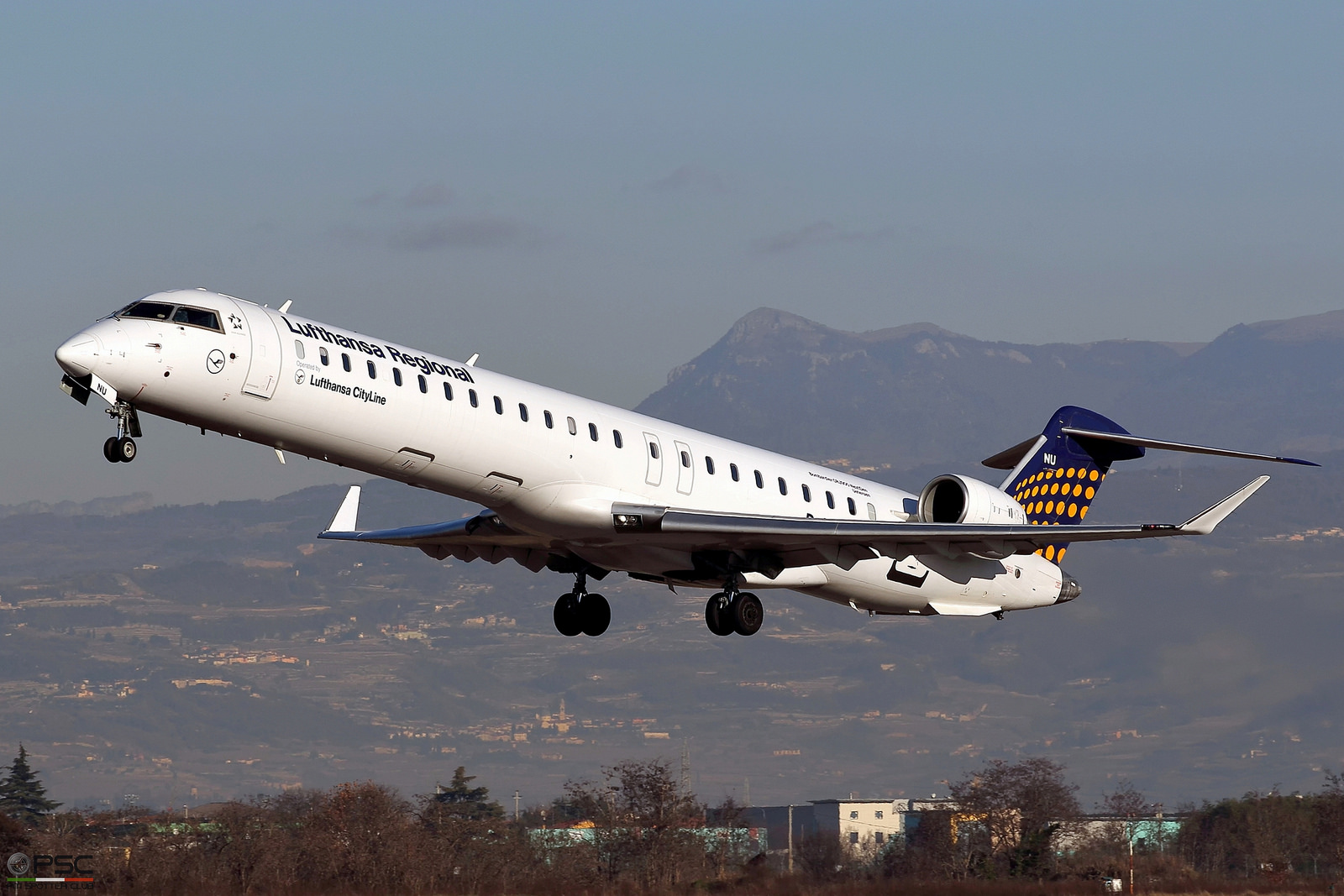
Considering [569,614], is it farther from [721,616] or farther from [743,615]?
[743,615]

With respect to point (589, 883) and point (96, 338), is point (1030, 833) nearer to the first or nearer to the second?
point (589, 883)

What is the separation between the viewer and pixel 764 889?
46.4 meters

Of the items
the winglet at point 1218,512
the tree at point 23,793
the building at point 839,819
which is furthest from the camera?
the building at point 839,819

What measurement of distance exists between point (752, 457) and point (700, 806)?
45.1 meters

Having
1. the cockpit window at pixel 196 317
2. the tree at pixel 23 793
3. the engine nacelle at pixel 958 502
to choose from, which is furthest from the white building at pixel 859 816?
the cockpit window at pixel 196 317

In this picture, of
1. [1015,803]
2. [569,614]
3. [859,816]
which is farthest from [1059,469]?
[859,816]

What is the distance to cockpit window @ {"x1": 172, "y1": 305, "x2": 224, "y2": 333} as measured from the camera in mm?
22844

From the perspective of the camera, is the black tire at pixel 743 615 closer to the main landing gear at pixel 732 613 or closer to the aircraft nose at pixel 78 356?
the main landing gear at pixel 732 613

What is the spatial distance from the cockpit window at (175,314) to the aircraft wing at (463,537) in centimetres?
543

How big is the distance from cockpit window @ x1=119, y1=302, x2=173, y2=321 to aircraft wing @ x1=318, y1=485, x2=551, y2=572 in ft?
19.3

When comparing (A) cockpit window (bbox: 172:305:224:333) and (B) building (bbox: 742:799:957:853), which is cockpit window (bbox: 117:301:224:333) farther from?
(B) building (bbox: 742:799:957:853)

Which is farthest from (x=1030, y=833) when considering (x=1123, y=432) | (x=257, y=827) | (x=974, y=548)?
(x=974, y=548)

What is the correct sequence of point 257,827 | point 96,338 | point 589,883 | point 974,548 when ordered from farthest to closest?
point 257,827
point 589,883
point 974,548
point 96,338

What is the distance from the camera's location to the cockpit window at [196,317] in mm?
22844
